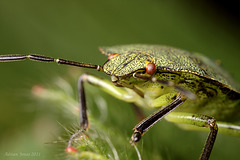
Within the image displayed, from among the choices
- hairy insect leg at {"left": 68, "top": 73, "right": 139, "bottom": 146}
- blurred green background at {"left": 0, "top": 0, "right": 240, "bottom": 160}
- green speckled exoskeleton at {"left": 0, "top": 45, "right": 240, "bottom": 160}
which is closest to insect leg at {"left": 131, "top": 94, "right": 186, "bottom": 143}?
green speckled exoskeleton at {"left": 0, "top": 45, "right": 240, "bottom": 160}

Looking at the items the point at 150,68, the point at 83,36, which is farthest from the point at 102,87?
the point at 83,36

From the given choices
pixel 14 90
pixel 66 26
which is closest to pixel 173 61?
pixel 14 90

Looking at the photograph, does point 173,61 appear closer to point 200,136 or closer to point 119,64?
point 119,64

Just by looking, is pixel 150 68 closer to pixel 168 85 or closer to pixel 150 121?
pixel 168 85

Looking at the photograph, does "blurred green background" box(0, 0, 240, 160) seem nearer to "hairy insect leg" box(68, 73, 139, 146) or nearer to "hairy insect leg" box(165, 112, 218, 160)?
"hairy insect leg" box(68, 73, 139, 146)

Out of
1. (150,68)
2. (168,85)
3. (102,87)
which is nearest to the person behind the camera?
(168,85)

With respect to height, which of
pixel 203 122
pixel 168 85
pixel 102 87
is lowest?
pixel 203 122

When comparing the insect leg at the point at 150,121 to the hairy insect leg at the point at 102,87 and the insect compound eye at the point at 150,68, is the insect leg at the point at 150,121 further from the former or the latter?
the hairy insect leg at the point at 102,87
